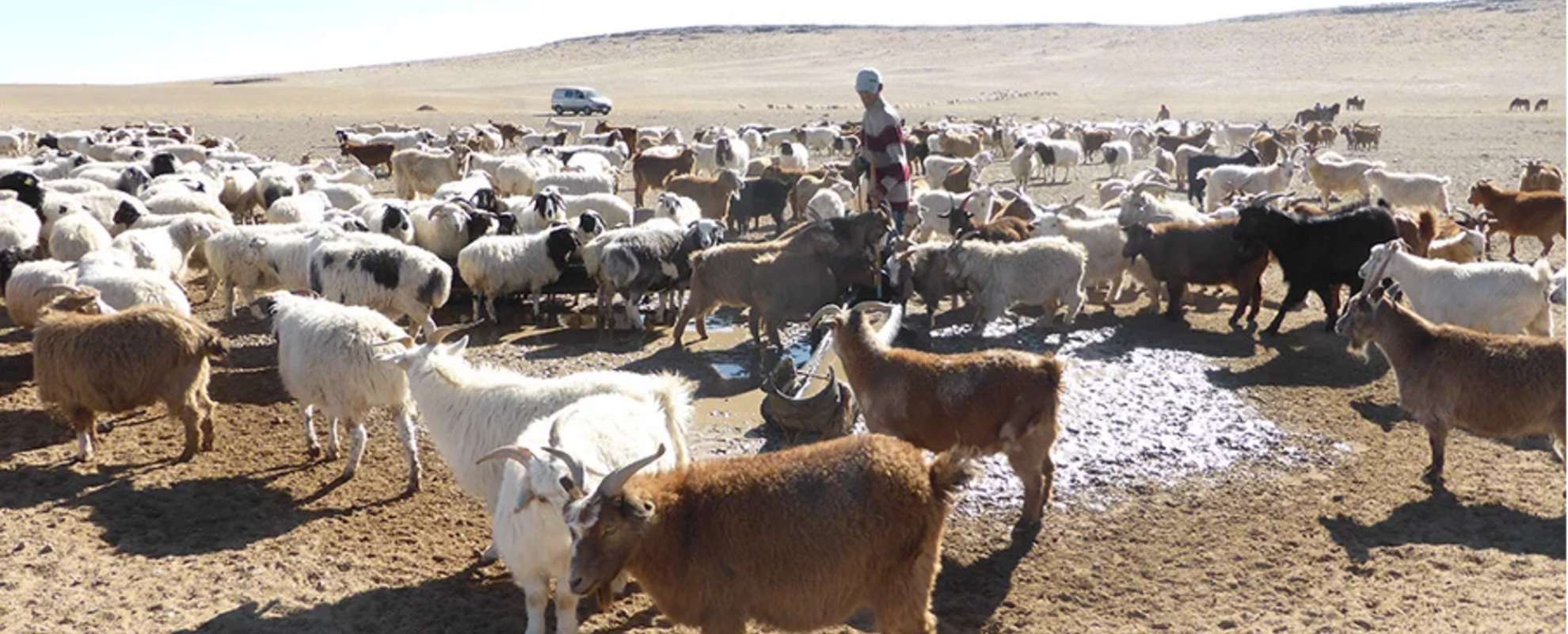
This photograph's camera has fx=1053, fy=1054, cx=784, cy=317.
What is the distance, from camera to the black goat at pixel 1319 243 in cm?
1044

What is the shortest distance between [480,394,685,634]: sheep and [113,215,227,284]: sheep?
24.1ft

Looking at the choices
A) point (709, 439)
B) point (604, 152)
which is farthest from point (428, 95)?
point (709, 439)

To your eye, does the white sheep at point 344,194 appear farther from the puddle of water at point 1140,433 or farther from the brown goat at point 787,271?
the puddle of water at point 1140,433

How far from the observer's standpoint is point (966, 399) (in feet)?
19.8

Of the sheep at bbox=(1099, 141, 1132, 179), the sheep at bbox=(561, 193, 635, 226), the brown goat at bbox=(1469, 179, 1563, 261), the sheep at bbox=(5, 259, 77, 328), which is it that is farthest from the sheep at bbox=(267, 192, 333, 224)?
the sheep at bbox=(1099, 141, 1132, 179)

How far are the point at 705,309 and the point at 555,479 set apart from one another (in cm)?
592

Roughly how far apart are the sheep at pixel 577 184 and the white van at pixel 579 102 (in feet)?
120

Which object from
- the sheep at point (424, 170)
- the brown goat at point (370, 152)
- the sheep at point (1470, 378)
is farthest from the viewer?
the brown goat at point (370, 152)

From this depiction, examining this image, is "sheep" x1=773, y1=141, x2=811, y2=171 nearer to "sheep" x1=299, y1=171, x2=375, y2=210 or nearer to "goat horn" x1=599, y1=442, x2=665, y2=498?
"sheep" x1=299, y1=171, x2=375, y2=210

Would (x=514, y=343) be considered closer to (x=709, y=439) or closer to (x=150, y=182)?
(x=709, y=439)

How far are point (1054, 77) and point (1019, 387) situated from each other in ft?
265

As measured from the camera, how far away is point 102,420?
7.91 m

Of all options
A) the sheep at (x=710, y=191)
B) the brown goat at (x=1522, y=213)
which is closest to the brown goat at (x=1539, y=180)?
the brown goat at (x=1522, y=213)

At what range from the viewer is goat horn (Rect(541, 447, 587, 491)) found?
13.5 ft
